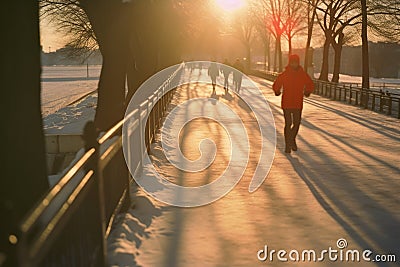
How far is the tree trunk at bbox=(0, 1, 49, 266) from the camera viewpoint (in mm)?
5005

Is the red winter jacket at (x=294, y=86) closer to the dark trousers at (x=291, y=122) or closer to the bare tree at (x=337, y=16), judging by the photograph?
the dark trousers at (x=291, y=122)

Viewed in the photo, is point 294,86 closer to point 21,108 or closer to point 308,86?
point 308,86

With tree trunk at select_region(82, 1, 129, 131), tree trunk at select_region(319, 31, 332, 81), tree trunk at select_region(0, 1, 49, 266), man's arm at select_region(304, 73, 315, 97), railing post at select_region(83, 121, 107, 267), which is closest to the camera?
railing post at select_region(83, 121, 107, 267)

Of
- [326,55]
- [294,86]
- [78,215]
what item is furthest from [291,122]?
[326,55]

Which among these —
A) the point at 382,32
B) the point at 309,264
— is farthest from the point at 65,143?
the point at 382,32

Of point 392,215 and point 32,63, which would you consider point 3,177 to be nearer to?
point 32,63

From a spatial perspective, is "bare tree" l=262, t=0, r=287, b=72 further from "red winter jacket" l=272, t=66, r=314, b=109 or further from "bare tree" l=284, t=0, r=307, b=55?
"red winter jacket" l=272, t=66, r=314, b=109

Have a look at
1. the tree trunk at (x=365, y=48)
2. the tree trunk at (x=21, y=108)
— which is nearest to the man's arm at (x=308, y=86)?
the tree trunk at (x=21, y=108)

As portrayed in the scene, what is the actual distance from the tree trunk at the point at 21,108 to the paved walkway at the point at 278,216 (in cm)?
100

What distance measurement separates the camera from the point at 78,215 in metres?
3.92

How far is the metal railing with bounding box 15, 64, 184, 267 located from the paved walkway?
1.71 feet

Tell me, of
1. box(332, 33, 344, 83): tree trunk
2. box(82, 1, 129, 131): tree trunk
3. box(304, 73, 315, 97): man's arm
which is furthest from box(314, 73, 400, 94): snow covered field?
box(82, 1, 129, 131): tree trunk

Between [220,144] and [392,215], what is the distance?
6269 millimetres

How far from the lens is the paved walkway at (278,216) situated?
17.4 feet
